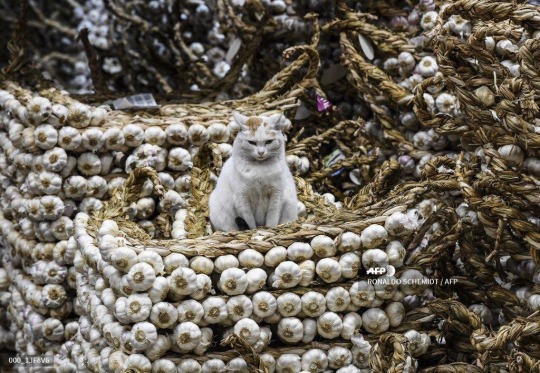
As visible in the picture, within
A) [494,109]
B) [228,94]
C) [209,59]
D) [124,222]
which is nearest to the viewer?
[494,109]

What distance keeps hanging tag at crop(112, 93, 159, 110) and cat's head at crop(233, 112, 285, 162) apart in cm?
42

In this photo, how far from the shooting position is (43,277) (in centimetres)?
194

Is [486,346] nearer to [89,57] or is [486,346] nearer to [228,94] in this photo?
[228,94]

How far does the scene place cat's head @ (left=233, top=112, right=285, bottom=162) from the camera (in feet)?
5.47

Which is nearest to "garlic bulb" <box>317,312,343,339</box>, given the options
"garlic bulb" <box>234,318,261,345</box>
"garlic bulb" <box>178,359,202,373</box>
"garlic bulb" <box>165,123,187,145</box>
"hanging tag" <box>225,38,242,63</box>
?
"garlic bulb" <box>234,318,261,345</box>

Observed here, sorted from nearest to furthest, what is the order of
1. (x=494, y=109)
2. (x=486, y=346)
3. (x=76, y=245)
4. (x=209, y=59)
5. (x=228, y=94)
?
(x=486, y=346) < (x=494, y=109) < (x=76, y=245) < (x=228, y=94) < (x=209, y=59)

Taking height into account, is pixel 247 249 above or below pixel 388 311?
above

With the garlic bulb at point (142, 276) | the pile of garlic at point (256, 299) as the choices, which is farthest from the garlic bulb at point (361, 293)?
the garlic bulb at point (142, 276)

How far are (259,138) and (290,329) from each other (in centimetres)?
35

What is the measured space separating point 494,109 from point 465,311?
324 mm

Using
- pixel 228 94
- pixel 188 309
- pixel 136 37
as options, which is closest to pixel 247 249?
pixel 188 309

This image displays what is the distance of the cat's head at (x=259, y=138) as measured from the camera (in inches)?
65.6

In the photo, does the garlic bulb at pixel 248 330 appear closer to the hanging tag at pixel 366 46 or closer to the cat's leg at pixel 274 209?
the cat's leg at pixel 274 209

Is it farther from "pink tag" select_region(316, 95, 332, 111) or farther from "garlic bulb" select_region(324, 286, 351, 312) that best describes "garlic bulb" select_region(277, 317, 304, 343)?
"pink tag" select_region(316, 95, 332, 111)
